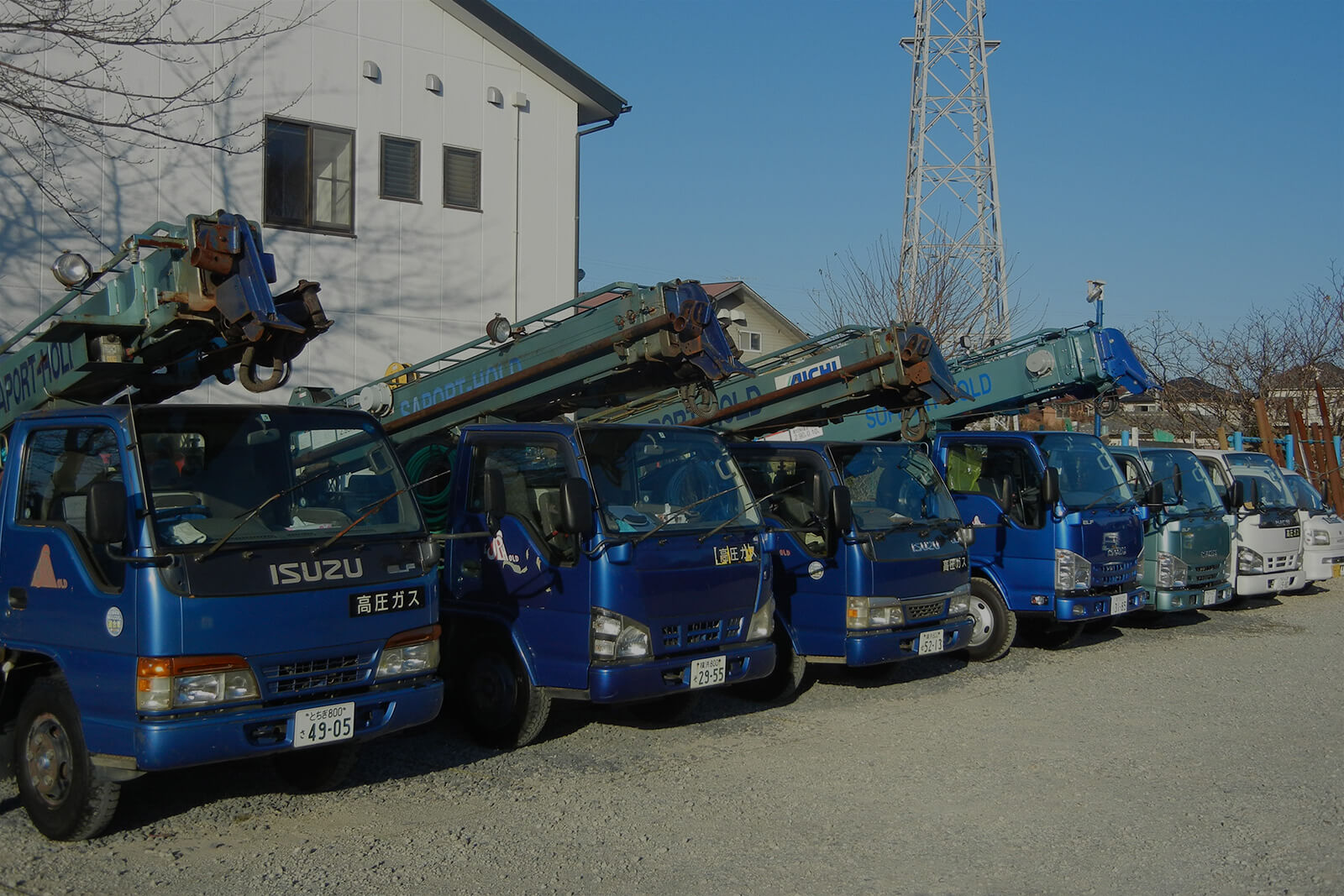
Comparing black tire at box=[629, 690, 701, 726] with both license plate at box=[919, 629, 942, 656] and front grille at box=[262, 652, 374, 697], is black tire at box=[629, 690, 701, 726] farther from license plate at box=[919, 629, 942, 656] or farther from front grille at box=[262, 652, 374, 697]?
front grille at box=[262, 652, 374, 697]

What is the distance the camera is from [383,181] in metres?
15.6

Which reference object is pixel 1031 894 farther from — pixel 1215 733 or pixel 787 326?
pixel 787 326

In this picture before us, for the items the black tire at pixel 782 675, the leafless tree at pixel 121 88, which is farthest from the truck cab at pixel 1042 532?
the leafless tree at pixel 121 88

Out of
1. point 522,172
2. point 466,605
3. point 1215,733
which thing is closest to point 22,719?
point 466,605

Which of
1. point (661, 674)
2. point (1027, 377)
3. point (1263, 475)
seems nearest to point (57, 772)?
point (661, 674)

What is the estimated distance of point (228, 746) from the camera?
5.62m

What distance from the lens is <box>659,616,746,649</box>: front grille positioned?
7695mm

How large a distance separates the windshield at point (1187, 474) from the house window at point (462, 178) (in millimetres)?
9126

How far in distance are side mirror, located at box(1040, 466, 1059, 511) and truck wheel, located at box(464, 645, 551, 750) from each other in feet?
17.5

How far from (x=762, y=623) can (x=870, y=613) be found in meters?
1.19

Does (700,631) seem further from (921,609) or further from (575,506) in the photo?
(921,609)

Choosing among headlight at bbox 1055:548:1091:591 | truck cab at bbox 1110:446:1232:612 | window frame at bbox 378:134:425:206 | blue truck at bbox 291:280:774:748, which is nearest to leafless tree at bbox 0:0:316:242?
window frame at bbox 378:134:425:206

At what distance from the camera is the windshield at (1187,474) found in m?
14.0

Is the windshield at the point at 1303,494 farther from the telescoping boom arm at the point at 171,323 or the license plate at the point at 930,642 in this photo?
the telescoping boom arm at the point at 171,323
